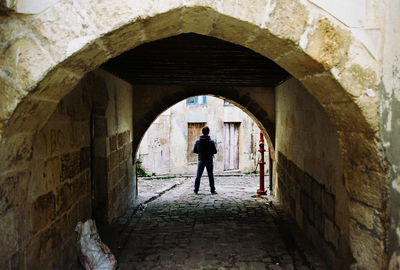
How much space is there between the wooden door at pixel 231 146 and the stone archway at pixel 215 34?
11848mm

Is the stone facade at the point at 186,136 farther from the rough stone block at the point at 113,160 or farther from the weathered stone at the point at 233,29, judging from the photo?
the weathered stone at the point at 233,29

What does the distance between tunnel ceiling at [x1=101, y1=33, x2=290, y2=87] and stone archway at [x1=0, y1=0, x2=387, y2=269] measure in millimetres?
1474

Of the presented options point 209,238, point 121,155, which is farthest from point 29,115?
point 121,155

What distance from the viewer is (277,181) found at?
6809mm

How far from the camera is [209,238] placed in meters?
4.41

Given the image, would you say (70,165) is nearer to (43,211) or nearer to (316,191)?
(43,211)

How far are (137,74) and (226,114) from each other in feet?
27.2

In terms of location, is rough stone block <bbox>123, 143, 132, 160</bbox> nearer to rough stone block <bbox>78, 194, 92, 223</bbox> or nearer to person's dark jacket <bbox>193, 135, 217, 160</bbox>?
person's dark jacket <bbox>193, 135, 217, 160</bbox>

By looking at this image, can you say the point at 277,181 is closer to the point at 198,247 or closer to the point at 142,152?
the point at 198,247

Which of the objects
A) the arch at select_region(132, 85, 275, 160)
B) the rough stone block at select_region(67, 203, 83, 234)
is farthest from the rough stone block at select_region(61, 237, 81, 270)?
the arch at select_region(132, 85, 275, 160)

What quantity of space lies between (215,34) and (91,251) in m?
2.25

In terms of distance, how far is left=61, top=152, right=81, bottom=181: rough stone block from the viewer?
3098 mm

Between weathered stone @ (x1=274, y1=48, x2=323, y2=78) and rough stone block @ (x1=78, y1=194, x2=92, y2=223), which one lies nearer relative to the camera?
weathered stone @ (x1=274, y1=48, x2=323, y2=78)

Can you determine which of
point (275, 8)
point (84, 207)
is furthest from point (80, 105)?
point (275, 8)
